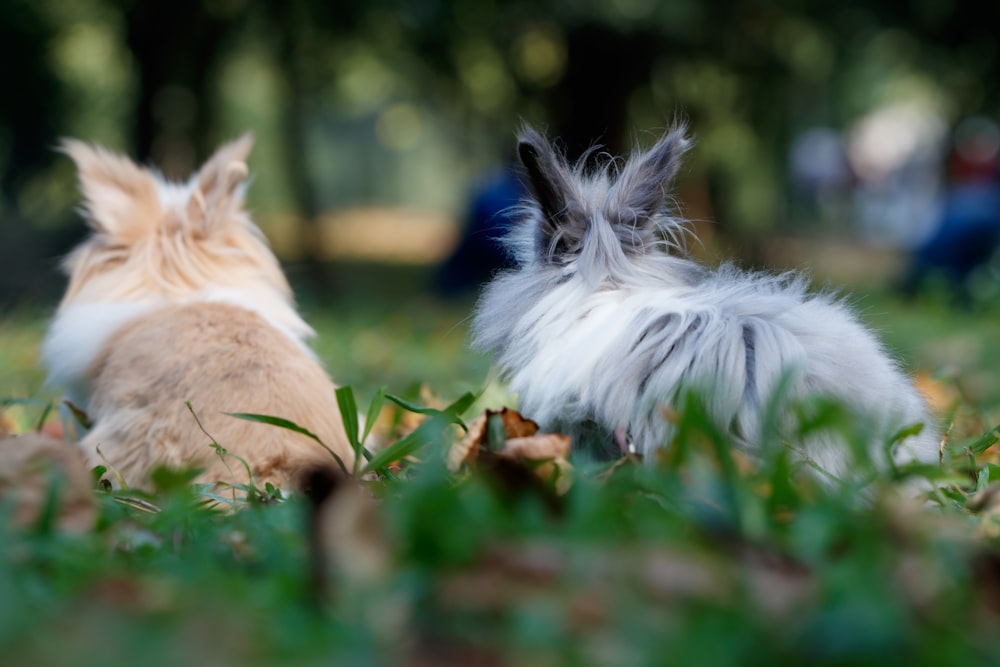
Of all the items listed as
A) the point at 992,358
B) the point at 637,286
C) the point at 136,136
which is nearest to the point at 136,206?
the point at 637,286

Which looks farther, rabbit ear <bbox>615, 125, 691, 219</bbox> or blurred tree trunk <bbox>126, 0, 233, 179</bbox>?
blurred tree trunk <bbox>126, 0, 233, 179</bbox>

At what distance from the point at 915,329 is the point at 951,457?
5.54m

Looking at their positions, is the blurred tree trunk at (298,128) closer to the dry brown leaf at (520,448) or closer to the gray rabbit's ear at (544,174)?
the gray rabbit's ear at (544,174)

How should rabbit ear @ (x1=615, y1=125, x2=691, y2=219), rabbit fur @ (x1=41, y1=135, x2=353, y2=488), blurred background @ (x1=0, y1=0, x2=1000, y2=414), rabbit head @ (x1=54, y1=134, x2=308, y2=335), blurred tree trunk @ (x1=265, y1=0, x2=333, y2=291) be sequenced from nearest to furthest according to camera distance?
rabbit ear @ (x1=615, y1=125, x2=691, y2=219) → rabbit fur @ (x1=41, y1=135, x2=353, y2=488) → rabbit head @ (x1=54, y1=134, x2=308, y2=335) → blurred background @ (x1=0, y1=0, x2=1000, y2=414) → blurred tree trunk @ (x1=265, y1=0, x2=333, y2=291)

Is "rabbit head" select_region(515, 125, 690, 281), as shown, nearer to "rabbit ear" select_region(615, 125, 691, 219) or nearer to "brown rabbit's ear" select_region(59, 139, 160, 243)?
"rabbit ear" select_region(615, 125, 691, 219)

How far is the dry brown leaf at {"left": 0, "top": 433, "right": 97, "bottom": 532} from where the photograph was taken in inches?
76.8

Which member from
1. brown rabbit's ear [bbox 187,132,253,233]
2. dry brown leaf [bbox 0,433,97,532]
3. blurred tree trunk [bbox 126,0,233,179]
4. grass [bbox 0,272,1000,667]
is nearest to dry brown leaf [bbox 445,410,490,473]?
grass [bbox 0,272,1000,667]

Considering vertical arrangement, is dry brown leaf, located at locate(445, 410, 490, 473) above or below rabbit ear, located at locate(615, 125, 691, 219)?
below

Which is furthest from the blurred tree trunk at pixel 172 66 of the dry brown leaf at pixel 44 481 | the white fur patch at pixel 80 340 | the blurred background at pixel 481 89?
the dry brown leaf at pixel 44 481

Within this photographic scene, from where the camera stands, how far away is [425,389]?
444cm

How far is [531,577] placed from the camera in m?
1.53

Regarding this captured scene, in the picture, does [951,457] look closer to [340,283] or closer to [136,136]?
[136,136]

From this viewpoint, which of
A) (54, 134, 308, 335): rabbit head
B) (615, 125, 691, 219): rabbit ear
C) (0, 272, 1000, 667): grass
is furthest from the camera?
(54, 134, 308, 335): rabbit head

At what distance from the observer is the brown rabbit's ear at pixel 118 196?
4566mm
